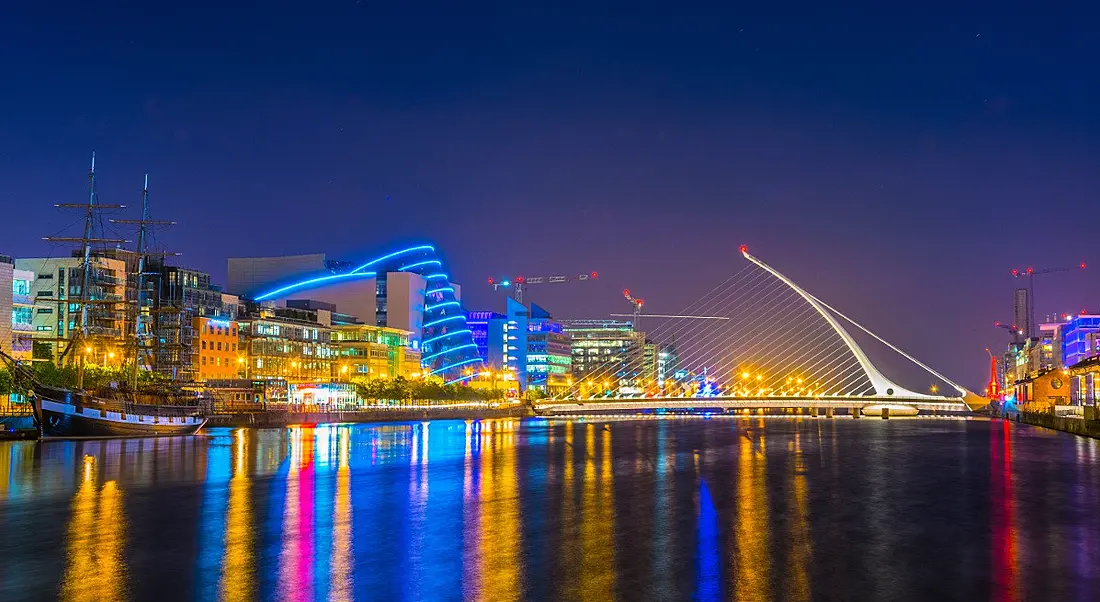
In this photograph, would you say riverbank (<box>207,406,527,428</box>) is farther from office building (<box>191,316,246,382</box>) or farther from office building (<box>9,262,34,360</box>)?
office building (<box>191,316,246,382</box>)

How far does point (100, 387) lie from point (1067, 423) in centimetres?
7802

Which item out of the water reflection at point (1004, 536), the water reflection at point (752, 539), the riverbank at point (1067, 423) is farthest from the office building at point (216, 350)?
the water reflection at point (1004, 536)

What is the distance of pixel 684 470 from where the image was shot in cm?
4319

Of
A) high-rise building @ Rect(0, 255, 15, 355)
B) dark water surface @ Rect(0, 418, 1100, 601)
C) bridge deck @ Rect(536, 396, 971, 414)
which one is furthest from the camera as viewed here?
bridge deck @ Rect(536, 396, 971, 414)

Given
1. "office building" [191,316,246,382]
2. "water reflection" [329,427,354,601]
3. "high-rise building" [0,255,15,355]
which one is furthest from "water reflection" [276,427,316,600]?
"office building" [191,316,246,382]

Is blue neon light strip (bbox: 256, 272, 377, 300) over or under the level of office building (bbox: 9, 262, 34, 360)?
over

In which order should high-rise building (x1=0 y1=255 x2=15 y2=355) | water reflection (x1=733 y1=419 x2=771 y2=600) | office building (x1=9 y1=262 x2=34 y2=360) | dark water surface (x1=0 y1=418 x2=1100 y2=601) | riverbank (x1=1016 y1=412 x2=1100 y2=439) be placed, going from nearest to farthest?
water reflection (x1=733 y1=419 x2=771 y2=600) → dark water surface (x1=0 y1=418 x2=1100 y2=601) → riverbank (x1=1016 y1=412 x2=1100 y2=439) → high-rise building (x1=0 y1=255 x2=15 y2=355) → office building (x1=9 y1=262 x2=34 y2=360)

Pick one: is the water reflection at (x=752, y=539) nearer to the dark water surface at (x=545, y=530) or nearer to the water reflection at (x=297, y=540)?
the dark water surface at (x=545, y=530)

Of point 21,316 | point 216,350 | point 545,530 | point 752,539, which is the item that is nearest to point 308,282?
point 216,350

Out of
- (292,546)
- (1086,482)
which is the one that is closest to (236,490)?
(292,546)

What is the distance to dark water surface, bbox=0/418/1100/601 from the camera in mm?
17344

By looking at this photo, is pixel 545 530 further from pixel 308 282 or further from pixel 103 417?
pixel 308 282

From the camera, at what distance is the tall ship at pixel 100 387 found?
71750mm

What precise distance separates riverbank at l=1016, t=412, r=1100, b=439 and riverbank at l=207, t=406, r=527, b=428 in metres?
70.9
